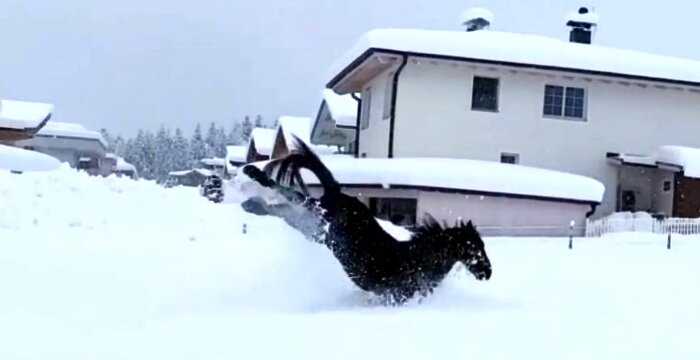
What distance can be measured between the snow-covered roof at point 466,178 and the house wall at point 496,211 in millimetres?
323

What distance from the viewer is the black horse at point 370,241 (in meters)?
8.84

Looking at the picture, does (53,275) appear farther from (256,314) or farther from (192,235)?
(192,235)

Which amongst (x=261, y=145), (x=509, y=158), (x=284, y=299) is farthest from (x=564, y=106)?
(x=261, y=145)

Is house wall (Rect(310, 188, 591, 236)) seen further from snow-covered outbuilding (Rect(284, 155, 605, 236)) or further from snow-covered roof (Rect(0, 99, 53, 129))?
snow-covered roof (Rect(0, 99, 53, 129))

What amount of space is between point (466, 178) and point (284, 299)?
9.97 m

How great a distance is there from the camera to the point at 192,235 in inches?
581

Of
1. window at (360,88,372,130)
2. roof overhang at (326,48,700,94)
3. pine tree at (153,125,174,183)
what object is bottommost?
pine tree at (153,125,174,183)

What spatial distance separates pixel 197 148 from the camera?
10656 cm

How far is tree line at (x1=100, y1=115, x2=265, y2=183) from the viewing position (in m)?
97.6

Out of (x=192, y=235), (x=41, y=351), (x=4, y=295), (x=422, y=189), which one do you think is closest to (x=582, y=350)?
(x=41, y=351)

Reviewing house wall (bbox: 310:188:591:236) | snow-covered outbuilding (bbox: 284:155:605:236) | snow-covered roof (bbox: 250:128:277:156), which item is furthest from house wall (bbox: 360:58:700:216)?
snow-covered roof (bbox: 250:128:277:156)

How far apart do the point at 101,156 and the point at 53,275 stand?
5541cm

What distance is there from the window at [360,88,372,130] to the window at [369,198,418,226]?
15.2 feet

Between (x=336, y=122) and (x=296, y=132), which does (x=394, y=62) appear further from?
(x=296, y=132)
